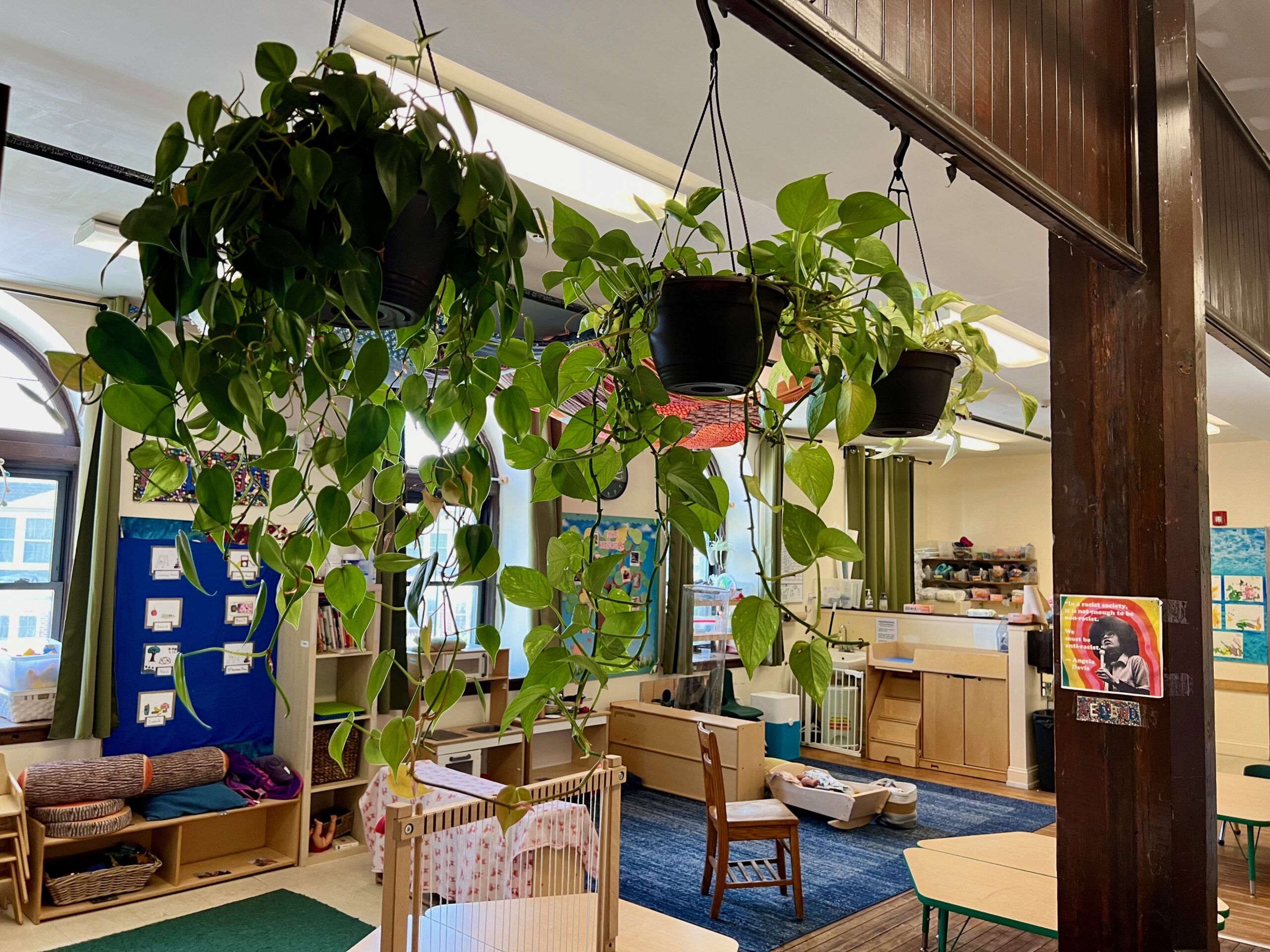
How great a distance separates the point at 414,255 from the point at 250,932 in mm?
3988

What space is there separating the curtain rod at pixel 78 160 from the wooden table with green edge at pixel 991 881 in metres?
3.45

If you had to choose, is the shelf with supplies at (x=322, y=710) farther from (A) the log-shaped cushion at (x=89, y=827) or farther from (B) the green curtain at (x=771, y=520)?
(B) the green curtain at (x=771, y=520)

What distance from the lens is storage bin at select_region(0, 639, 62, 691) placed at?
438cm

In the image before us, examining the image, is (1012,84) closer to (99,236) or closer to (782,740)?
(99,236)

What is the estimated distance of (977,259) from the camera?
2859 mm

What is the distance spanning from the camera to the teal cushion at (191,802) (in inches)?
170

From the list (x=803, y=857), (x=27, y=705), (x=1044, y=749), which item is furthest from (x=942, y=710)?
(x=27, y=705)

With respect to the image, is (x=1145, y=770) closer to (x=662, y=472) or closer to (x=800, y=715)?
(x=662, y=472)

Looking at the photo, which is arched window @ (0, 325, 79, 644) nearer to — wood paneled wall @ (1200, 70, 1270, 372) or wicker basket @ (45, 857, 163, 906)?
wicker basket @ (45, 857, 163, 906)

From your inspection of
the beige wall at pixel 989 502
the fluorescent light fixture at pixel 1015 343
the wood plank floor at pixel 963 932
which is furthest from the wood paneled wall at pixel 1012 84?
the beige wall at pixel 989 502

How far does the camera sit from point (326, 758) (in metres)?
5.02

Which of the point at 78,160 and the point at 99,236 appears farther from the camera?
the point at 99,236

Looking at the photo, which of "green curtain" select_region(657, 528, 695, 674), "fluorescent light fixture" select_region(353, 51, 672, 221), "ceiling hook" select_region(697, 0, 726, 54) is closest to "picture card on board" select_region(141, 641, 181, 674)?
"fluorescent light fixture" select_region(353, 51, 672, 221)

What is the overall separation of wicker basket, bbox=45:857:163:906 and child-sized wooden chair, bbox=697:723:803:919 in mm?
2626
